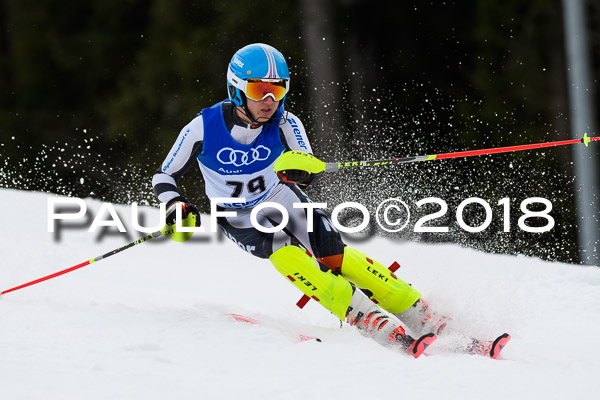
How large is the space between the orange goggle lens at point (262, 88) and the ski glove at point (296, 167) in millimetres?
377

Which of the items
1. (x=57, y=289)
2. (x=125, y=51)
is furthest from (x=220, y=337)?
(x=125, y=51)

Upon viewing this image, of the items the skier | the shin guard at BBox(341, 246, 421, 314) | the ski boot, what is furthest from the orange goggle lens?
the ski boot

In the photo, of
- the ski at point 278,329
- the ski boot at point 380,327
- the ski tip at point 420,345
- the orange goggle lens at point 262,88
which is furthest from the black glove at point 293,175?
the ski tip at point 420,345

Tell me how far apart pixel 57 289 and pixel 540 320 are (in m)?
2.83

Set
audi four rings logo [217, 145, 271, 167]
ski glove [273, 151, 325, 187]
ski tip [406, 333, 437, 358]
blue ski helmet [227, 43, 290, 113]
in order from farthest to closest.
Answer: audi four rings logo [217, 145, 271, 167] → blue ski helmet [227, 43, 290, 113] → ski glove [273, 151, 325, 187] → ski tip [406, 333, 437, 358]

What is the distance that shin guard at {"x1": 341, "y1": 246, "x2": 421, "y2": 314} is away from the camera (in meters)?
4.27

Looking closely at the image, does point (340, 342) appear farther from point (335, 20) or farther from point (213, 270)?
point (335, 20)

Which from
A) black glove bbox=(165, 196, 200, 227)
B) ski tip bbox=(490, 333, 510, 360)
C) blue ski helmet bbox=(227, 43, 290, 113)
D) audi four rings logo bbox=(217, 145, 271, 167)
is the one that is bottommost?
ski tip bbox=(490, 333, 510, 360)

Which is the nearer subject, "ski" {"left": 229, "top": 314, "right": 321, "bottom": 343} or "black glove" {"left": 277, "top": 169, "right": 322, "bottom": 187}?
"ski" {"left": 229, "top": 314, "right": 321, "bottom": 343}

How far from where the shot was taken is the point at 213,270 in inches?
257

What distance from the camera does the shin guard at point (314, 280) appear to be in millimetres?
4055

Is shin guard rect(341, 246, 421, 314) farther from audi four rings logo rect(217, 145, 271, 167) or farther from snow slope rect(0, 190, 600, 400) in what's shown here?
audi four rings logo rect(217, 145, 271, 167)

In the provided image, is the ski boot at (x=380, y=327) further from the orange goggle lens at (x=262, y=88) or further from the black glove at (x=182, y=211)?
the orange goggle lens at (x=262, y=88)

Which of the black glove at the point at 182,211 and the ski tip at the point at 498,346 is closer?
the ski tip at the point at 498,346
